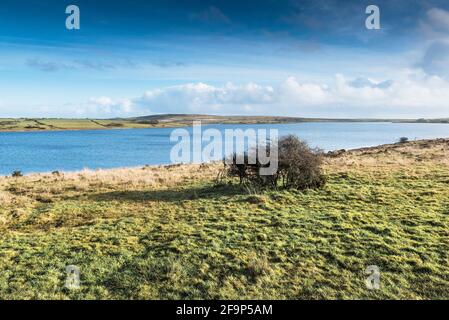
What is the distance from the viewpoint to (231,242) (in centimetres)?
1118

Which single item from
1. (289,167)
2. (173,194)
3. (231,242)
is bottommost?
(231,242)

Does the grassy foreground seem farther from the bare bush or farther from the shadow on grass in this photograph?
the bare bush

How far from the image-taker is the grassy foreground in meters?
8.55

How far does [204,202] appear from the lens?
53.7 ft

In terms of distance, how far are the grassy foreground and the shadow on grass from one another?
99 mm

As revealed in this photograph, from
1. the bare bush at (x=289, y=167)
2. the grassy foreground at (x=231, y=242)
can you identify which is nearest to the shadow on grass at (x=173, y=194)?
the grassy foreground at (x=231, y=242)

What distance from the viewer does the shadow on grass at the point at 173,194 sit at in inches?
691

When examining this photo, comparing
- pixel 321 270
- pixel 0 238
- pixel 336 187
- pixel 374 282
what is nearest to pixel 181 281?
pixel 321 270

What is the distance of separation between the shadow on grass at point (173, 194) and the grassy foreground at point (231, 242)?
0.10 m

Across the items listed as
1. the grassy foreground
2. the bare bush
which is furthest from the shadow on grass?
the bare bush

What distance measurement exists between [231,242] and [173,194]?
7.88 meters

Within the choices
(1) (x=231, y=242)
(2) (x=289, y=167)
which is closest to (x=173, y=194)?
(2) (x=289, y=167)

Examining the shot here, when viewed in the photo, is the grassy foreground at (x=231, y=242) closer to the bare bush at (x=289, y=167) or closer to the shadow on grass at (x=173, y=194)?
the shadow on grass at (x=173, y=194)

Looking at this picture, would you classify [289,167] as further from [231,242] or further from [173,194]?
[231,242]
